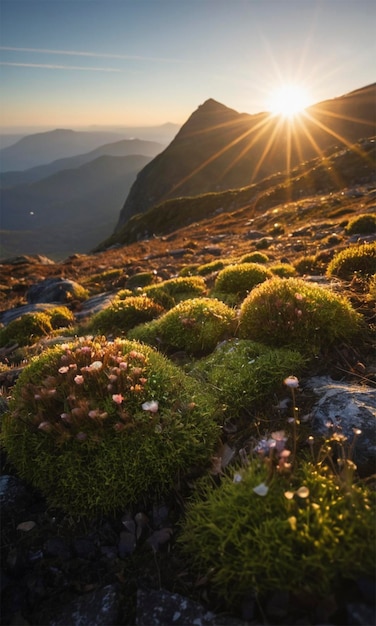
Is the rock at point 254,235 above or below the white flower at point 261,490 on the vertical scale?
below

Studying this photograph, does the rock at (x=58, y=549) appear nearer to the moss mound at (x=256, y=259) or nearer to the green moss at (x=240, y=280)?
the green moss at (x=240, y=280)

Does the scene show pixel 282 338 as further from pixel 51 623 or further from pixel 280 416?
pixel 51 623

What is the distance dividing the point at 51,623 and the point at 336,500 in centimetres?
281

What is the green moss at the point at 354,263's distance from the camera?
1005 centimetres

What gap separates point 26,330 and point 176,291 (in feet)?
16.3

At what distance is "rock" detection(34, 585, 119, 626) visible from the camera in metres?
3.73

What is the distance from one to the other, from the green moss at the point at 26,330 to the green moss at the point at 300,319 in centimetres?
791

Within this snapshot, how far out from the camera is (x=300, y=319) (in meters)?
6.90

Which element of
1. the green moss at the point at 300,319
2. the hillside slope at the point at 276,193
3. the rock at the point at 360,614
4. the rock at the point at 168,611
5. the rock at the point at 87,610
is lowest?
the hillside slope at the point at 276,193

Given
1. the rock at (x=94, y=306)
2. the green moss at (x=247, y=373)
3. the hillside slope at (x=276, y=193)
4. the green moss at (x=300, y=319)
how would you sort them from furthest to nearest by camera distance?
1. the hillside slope at (x=276, y=193)
2. the rock at (x=94, y=306)
3. the green moss at (x=300, y=319)
4. the green moss at (x=247, y=373)

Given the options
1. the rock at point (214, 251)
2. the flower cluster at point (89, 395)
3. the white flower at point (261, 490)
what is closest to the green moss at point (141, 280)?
the rock at point (214, 251)

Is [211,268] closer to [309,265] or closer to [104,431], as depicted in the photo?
[309,265]

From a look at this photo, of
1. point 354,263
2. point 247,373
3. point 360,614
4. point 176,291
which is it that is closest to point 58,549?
point 360,614

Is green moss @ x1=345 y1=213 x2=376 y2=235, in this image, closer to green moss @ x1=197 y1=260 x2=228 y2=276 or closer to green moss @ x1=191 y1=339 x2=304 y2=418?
green moss @ x1=197 y1=260 x2=228 y2=276
